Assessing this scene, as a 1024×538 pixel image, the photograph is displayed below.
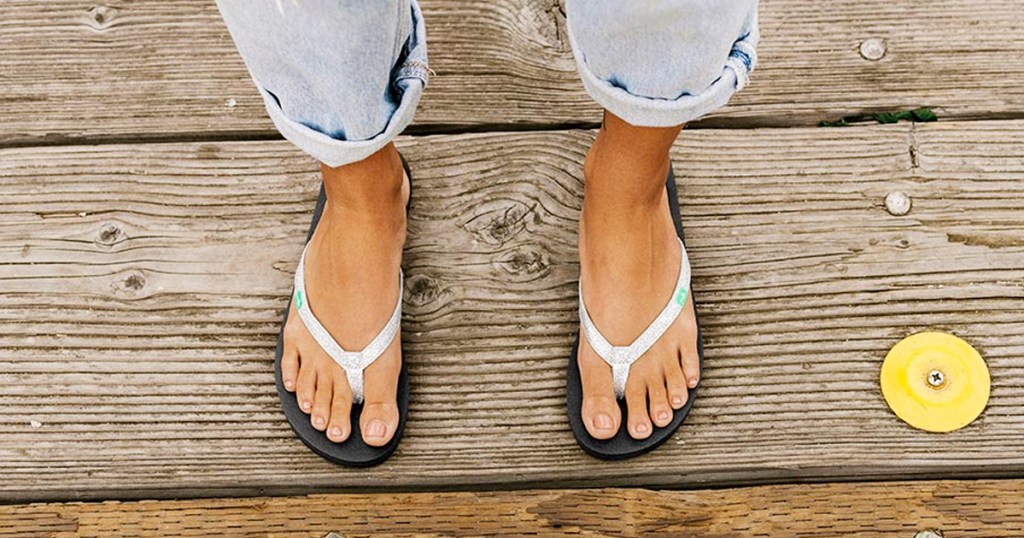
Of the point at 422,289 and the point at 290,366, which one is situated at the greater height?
the point at 422,289

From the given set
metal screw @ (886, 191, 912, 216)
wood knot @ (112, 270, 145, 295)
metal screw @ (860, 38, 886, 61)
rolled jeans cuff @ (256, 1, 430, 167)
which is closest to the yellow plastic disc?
metal screw @ (886, 191, 912, 216)

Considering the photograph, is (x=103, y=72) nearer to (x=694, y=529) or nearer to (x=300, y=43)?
(x=300, y=43)

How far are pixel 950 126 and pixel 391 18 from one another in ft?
2.56

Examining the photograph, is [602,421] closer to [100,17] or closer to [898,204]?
[898,204]

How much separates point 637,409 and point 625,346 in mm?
69

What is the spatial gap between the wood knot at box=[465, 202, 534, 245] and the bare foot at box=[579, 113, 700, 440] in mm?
102

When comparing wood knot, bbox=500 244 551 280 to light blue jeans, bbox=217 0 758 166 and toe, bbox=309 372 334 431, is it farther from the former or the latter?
light blue jeans, bbox=217 0 758 166

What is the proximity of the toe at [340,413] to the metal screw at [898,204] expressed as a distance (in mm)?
671

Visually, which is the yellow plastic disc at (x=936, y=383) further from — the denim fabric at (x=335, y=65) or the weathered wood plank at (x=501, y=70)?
the denim fabric at (x=335, y=65)

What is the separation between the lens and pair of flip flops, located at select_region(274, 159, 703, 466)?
93 cm

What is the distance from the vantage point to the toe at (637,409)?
3.05 ft

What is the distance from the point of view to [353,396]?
→ 0.95 meters

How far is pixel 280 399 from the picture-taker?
3.17 ft

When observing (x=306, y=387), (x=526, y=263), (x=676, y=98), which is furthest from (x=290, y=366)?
(x=676, y=98)
